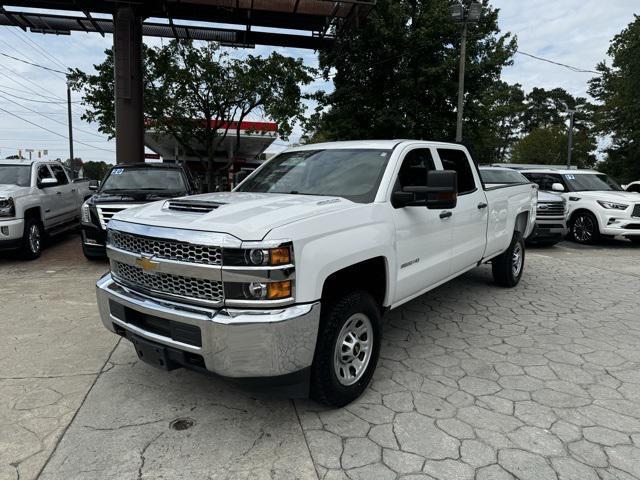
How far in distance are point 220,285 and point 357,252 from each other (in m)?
0.93

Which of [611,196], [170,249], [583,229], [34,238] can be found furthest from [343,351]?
[583,229]

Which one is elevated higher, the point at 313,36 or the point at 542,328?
the point at 313,36

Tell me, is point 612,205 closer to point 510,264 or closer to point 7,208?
point 510,264

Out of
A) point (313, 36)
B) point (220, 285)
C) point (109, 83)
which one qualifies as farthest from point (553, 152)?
point (220, 285)

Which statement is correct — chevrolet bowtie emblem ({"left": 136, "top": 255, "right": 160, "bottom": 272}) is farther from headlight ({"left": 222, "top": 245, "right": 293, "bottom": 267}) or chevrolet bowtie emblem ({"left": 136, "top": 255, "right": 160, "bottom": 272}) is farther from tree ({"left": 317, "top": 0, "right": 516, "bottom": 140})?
tree ({"left": 317, "top": 0, "right": 516, "bottom": 140})

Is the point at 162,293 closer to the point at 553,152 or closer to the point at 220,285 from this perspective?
the point at 220,285

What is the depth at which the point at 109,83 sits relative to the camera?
15781mm

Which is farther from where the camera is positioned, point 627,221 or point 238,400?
point 627,221

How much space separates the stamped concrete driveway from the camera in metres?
→ 2.66

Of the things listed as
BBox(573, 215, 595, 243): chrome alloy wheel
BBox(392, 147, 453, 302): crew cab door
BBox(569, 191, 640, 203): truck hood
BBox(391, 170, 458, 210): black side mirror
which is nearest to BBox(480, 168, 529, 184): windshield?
BBox(569, 191, 640, 203): truck hood

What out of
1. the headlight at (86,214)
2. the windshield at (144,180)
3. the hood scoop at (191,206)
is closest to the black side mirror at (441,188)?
the hood scoop at (191,206)

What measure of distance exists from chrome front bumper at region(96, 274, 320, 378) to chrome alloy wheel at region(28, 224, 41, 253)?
6835mm

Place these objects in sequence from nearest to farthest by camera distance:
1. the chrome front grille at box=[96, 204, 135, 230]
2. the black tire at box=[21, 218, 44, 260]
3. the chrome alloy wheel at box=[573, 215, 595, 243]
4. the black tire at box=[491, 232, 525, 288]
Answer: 1. the black tire at box=[491, 232, 525, 288]
2. the chrome front grille at box=[96, 204, 135, 230]
3. the black tire at box=[21, 218, 44, 260]
4. the chrome alloy wheel at box=[573, 215, 595, 243]

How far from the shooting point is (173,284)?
9.75 ft
